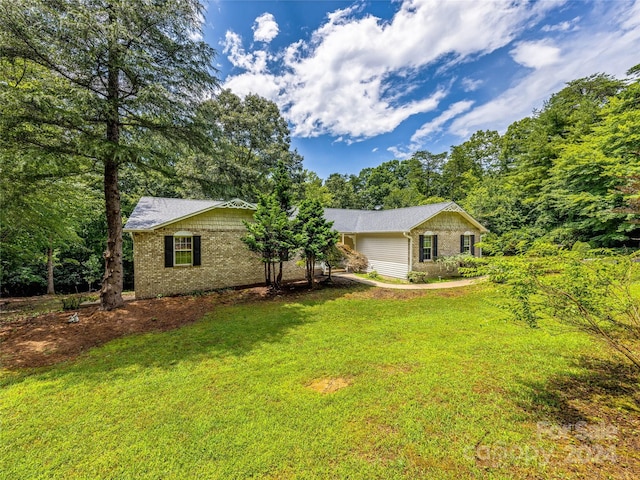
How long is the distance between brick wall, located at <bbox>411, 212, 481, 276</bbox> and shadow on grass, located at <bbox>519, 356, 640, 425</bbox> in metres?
9.73

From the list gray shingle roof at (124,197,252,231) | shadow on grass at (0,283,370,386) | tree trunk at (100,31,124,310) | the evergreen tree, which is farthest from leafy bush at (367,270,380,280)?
tree trunk at (100,31,124,310)

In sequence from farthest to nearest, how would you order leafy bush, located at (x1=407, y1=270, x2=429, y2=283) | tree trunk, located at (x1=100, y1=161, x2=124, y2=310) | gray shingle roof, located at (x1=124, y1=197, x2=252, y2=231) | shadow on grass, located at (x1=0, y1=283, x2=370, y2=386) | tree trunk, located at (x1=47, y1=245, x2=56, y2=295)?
tree trunk, located at (x1=47, y1=245, x2=56, y2=295), leafy bush, located at (x1=407, y1=270, x2=429, y2=283), gray shingle roof, located at (x1=124, y1=197, x2=252, y2=231), tree trunk, located at (x1=100, y1=161, x2=124, y2=310), shadow on grass, located at (x1=0, y1=283, x2=370, y2=386)

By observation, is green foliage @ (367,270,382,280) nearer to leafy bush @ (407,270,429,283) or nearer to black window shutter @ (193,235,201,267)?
leafy bush @ (407,270,429,283)

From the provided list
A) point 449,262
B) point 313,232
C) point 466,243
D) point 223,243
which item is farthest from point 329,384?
point 466,243

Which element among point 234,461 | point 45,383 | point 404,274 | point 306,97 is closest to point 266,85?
point 306,97

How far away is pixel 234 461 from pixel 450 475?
91.3 inches

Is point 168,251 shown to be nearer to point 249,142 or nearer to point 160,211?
point 160,211

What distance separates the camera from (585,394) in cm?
395

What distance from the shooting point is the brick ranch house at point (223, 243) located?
1103cm

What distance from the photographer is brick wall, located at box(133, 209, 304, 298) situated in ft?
35.7

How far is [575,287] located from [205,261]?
1235cm

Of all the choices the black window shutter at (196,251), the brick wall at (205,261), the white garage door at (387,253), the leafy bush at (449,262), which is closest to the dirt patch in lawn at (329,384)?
the brick wall at (205,261)

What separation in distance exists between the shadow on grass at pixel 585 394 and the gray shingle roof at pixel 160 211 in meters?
11.8

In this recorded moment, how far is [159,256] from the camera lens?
11.1 m
